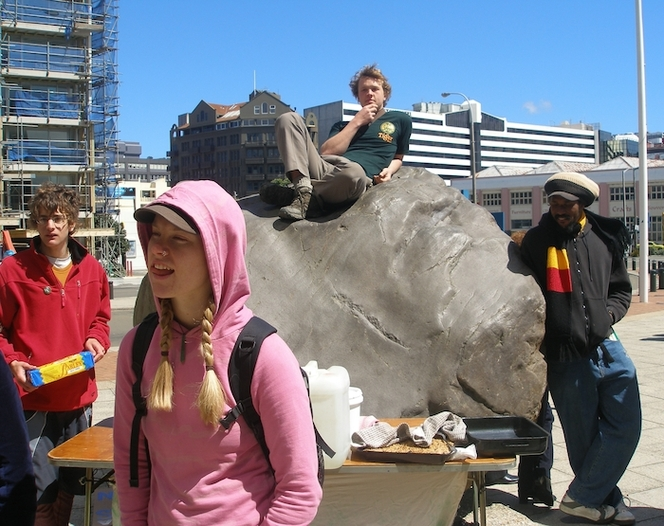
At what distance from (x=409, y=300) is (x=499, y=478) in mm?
1357

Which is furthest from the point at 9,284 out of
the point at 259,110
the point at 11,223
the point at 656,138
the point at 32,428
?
the point at 656,138

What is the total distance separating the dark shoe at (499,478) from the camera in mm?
4738

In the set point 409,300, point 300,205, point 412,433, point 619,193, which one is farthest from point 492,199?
point 412,433

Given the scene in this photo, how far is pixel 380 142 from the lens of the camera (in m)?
5.53

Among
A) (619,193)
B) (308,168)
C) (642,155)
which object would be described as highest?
(619,193)

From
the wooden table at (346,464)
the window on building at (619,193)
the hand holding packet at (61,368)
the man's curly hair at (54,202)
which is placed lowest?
the wooden table at (346,464)

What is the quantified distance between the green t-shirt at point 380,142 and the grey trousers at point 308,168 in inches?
11.0

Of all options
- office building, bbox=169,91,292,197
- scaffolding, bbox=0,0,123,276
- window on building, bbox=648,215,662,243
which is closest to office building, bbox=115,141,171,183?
office building, bbox=169,91,292,197

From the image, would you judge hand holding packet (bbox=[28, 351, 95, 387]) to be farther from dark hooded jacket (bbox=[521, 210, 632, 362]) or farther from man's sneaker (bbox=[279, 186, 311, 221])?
dark hooded jacket (bbox=[521, 210, 632, 362])

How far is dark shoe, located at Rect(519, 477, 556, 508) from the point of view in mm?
4379

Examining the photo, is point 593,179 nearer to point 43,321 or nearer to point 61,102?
point 61,102

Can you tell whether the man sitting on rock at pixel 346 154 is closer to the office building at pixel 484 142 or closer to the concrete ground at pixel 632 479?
the concrete ground at pixel 632 479

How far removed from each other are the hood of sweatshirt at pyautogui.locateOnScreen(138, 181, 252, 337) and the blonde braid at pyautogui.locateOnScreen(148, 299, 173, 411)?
13cm

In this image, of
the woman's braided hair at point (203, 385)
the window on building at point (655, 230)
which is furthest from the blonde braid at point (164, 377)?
the window on building at point (655, 230)
